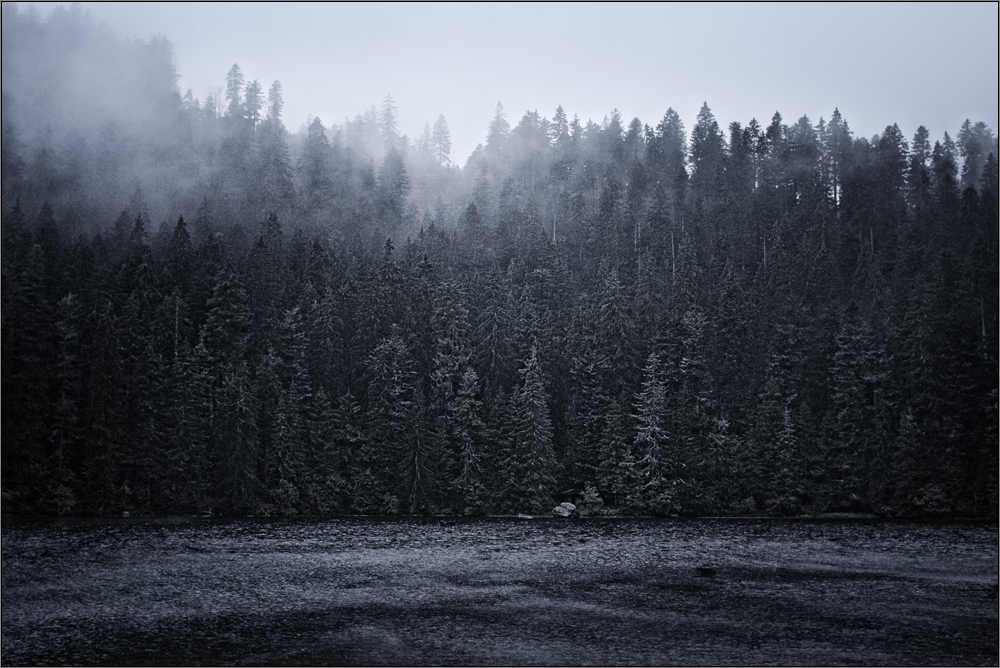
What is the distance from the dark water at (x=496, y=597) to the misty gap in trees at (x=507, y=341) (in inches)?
694

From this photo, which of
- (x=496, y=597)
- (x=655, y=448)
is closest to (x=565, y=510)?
(x=655, y=448)

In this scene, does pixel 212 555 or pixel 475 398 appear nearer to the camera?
pixel 212 555

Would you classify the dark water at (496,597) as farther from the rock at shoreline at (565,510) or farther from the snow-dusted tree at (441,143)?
the snow-dusted tree at (441,143)

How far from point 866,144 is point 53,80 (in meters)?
157

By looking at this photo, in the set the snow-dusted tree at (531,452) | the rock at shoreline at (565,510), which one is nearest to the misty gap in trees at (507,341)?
the snow-dusted tree at (531,452)

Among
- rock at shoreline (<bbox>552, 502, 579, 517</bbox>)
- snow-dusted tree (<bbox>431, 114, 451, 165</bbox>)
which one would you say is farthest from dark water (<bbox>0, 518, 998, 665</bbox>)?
snow-dusted tree (<bbox>431, 114, 451, 165</bbox>)

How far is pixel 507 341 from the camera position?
100 meters

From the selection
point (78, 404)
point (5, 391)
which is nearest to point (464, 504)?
point (78, 404)

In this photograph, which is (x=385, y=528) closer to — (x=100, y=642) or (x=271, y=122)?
(x=100, y=642)

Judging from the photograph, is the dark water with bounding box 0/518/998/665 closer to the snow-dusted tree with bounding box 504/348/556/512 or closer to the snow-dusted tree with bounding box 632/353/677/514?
the snow-dusted tree with bounding box 632/353/677/514

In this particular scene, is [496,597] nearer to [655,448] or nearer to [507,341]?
[655,448]

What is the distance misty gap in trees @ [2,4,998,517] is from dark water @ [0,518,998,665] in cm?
1762

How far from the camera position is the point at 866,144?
148 m

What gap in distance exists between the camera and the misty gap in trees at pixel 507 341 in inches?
3322
